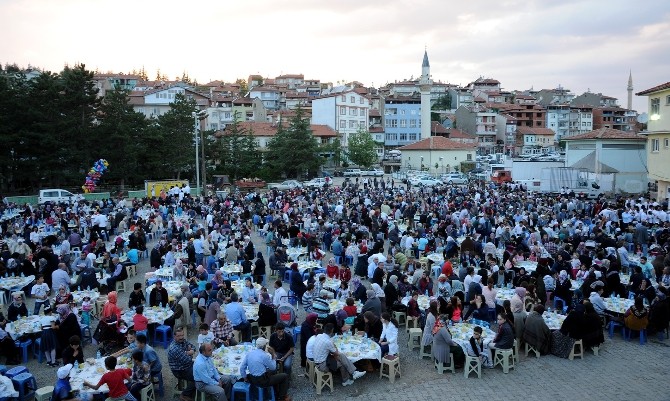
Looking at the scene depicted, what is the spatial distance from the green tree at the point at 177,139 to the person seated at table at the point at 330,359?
33.5m

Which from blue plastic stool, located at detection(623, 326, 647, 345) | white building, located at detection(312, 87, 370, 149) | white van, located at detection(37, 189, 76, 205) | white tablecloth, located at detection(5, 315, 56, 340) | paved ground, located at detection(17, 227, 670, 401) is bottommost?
paved ground, located at detection(17, 227, 670, 401)

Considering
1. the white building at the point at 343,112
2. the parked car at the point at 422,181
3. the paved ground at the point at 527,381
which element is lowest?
the paved ground at the point at 527,381

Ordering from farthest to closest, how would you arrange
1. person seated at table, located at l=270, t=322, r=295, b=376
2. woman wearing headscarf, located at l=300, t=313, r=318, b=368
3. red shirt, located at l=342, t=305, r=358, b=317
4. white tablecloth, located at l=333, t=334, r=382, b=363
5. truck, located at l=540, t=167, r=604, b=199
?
truck, located at l=540, t=167, r=604, b=199, red shirt, located at l=342, t=305, r=358, b=317, woman wearing headscarf, located at l=300, t=313, r=318, b=368, white tablecloth, located at l=333, t=334, r=382, b=363, person seated at table, located at l=270, t=322, r=295, b=376

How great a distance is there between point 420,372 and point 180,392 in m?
4.10

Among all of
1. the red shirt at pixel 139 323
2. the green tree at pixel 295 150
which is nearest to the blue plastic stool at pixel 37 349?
the red shirt at pixel 139 323

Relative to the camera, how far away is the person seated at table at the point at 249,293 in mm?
11070

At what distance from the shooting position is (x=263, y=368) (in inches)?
299

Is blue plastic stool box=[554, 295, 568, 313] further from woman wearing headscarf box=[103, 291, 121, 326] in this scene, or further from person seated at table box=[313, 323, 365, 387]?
woman wearing headscarf box=[103, 291, 121, 326]

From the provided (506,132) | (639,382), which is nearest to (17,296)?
(639,382)

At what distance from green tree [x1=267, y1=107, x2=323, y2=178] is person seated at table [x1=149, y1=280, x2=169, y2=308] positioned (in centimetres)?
3450

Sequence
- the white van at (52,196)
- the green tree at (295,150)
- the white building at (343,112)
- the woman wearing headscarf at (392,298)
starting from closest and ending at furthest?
the woman wearing headscarf at (392,298)
the white van at (52,196)
the green tree at (295,150)
the white building at (343,112)

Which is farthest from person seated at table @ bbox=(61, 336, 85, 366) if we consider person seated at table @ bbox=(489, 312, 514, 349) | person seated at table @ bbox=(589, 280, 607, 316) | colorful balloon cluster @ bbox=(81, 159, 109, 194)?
colorful balloon cluster @ bbox=(81, 159, 109, 194)

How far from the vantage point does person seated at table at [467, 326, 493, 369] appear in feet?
28.9

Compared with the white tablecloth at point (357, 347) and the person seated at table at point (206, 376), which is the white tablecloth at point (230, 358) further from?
the white tablecloth at point (357, 347)
